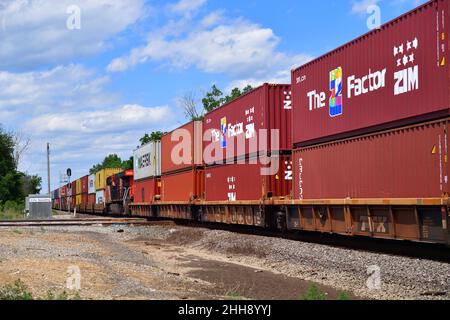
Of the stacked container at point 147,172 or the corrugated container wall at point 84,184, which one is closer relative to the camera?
the stacked container at point 147,172

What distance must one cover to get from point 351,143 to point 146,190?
2330 centimetres

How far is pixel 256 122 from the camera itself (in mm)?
17938

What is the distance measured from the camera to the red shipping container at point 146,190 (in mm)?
32688

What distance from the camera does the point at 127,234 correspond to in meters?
27.4

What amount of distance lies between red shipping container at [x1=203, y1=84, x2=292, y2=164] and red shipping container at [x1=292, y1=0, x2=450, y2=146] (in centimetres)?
195

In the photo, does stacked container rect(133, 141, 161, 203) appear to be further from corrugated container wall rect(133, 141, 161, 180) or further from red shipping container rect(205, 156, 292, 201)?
red shipping container rect(205, 156, 292, 201)

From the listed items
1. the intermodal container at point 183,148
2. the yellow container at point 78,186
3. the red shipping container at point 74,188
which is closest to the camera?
the intermodal container at point 183,148

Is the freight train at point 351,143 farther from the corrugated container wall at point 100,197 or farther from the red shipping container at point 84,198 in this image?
the red shipping container at point 84,198

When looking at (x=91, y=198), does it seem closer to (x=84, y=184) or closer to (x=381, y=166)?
(x=84, y=184)

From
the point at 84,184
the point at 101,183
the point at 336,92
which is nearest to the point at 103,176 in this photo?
the point at 101,183

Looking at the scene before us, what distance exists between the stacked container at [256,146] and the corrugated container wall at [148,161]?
10.8 metres

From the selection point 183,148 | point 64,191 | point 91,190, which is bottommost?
point 64,191

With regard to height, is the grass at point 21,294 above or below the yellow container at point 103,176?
below

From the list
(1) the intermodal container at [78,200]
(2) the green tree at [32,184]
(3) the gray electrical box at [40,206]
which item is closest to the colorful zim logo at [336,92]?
(3) the gray electrical box at [40,206]
